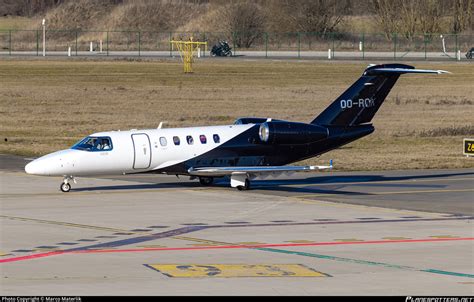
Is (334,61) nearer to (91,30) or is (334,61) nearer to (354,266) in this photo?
(91,30)

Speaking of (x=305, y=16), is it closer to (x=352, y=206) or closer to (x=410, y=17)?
(x=410, y=17)

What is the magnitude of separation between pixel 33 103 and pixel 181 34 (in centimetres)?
6735

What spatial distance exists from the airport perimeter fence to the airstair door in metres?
84.9

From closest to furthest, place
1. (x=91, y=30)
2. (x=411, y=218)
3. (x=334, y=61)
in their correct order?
(x=411, y=218), (x=334, y=61), (x=91, y=30)

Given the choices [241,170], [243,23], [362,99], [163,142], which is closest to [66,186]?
[163,142]

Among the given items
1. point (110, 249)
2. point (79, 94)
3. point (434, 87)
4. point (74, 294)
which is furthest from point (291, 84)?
point (74, 294)

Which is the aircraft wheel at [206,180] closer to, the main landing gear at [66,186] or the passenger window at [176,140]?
the passenger window at [176,140]

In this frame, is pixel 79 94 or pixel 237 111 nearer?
pixel 237 111

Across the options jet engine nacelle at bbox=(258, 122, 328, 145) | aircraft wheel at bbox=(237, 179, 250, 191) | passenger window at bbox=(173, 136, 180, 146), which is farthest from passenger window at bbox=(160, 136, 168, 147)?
jet engine nacelle at bbox=(258, 122, 328, 145)

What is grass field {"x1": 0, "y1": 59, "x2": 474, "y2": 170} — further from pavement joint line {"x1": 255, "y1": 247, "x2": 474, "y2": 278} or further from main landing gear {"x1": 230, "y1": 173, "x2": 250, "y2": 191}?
pavement joint line {"x1": 255, "y1": 247, "x2": 474, "y2": 278}

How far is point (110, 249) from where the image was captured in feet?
89.1

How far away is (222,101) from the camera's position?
79375mm

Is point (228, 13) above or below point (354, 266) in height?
above

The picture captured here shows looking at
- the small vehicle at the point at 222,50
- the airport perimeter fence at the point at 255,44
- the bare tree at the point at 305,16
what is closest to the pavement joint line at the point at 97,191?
the airport perimeter fence at the point at 255,44
